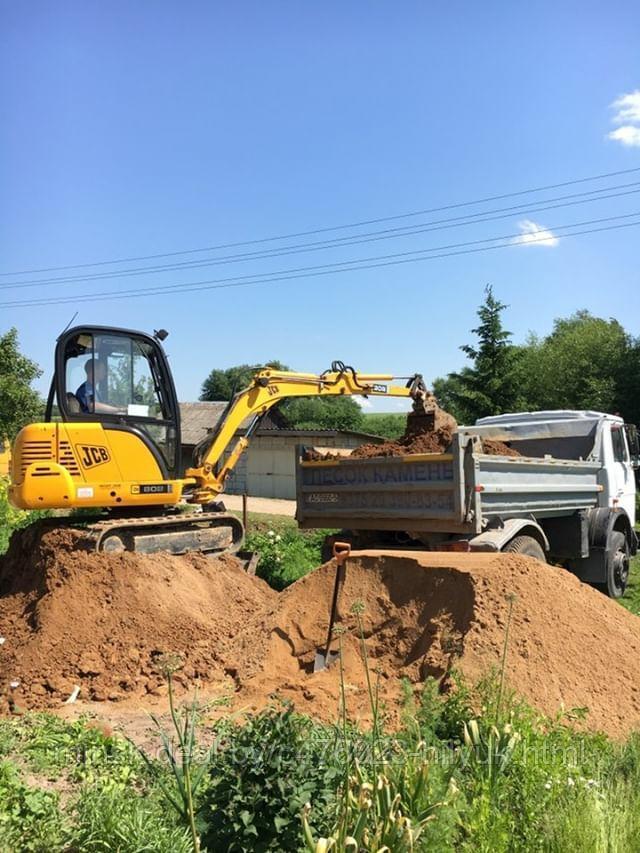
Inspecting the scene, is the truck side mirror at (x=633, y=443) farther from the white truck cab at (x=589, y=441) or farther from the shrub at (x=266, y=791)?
the shrub at (x=266, y=791)

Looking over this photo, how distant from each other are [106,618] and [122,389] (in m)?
2.93

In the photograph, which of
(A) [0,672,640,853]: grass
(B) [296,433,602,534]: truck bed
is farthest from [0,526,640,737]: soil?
(B) [296,433,602,534]: truck bed

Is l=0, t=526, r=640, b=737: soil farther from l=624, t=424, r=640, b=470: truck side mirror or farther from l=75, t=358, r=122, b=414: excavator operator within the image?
l=624, t=424, r=640, b=470: truck side mirror

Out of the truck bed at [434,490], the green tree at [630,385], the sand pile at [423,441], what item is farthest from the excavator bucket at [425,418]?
the green tree at [630,385]

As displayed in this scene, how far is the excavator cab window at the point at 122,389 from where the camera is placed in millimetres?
8633

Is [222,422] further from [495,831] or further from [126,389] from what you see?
[495,831]

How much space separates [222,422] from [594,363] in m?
35.3

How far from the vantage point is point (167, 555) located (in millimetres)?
8453

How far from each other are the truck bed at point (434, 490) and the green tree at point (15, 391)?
18.4m

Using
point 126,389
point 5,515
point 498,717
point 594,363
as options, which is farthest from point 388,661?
point 594,363

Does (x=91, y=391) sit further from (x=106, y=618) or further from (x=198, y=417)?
(x=198, y=417)

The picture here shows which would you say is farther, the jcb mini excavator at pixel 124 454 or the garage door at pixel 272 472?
the garage door at pixel 272 472

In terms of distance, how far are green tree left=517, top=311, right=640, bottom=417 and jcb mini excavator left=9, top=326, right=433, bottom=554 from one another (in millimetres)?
24686

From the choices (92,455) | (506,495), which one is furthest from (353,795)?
(92,455)
